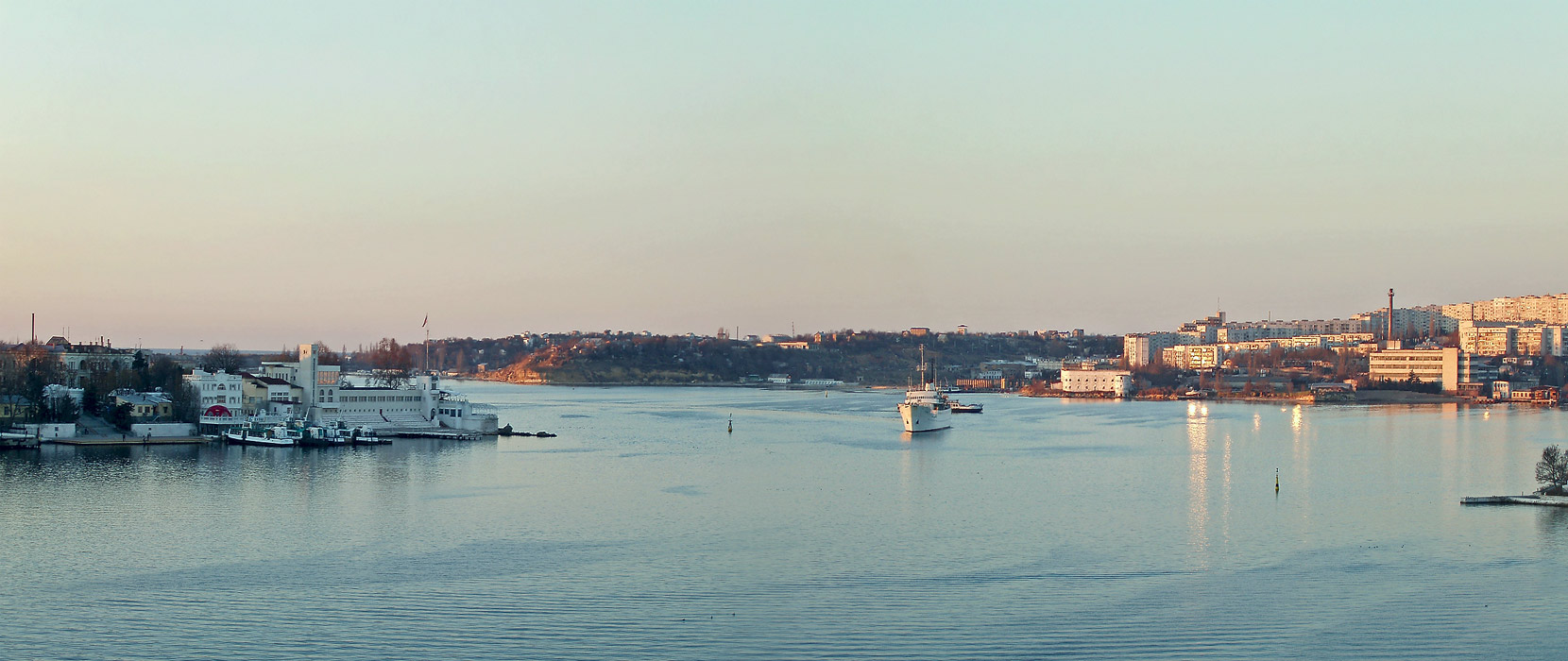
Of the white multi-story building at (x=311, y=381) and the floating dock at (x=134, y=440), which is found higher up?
the white multi-story building at (x=311, y=381)

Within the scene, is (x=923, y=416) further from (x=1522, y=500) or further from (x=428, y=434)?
(x=1522, y=500)

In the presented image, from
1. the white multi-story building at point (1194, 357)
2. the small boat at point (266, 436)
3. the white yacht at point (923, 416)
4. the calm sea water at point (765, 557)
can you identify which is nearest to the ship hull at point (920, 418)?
the white yacht at point (923, 416)

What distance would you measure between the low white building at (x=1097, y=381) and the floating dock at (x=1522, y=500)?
34.2m

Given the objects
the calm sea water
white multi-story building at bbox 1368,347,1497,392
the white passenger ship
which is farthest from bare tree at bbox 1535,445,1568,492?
white multi-story building at bbox 1368,347,1497,392

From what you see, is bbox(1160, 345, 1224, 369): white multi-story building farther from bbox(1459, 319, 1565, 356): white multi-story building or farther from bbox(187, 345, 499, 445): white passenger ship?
bbox(187, 345, 499, 445): white passenger ship

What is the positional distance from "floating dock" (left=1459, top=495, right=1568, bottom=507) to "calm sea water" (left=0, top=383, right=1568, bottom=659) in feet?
1.44

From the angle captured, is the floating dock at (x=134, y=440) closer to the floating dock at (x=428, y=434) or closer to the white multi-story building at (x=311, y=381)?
the white multi-story building at (x=311, y=381)

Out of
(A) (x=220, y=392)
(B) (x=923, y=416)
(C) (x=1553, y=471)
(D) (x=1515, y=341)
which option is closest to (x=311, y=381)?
(A) (x=220, y=392)

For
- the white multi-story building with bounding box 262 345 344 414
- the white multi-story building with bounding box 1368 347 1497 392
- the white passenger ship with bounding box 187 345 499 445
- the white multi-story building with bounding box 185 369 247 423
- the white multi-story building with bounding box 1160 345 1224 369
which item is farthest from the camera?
the white multi-story building with bounding box 1160 345 1224 369

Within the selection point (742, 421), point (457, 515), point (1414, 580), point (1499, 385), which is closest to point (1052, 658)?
point (1414, 580)

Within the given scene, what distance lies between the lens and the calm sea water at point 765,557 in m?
6.47

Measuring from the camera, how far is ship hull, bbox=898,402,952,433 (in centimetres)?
2398

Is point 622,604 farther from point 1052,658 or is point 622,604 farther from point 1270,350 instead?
point 1270,350

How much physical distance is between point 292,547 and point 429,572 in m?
1.55
